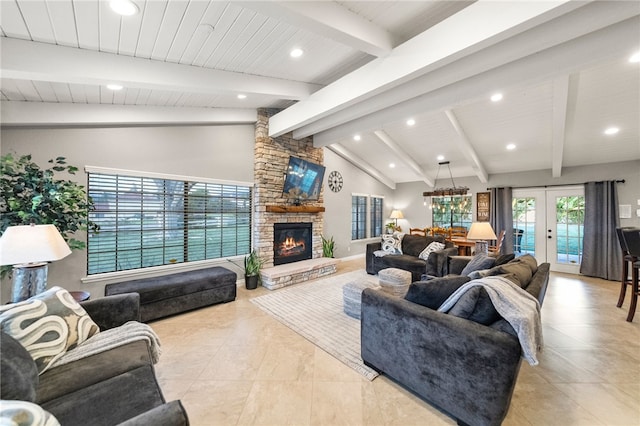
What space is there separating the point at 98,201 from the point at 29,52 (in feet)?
5.91

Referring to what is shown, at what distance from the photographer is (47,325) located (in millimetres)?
1573

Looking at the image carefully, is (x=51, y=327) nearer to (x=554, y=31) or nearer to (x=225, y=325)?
(x=225, y=325)

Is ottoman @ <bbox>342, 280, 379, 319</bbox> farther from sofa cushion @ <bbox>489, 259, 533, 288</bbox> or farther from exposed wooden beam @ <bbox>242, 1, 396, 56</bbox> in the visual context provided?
exposed wooden beam @ <bbox>242, 1, 396, 56</bbox>

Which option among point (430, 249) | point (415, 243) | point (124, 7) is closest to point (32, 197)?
point (124, 7)

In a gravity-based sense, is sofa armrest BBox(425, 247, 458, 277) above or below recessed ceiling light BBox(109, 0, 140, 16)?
below

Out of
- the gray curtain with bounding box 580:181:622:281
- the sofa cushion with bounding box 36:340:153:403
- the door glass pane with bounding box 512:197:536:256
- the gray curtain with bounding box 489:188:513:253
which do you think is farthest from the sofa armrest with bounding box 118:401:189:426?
the door glass pane with bounding box 512:197:536:256

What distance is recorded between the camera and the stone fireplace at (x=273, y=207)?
15.6 ft

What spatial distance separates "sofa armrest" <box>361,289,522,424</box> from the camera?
58.1 inches

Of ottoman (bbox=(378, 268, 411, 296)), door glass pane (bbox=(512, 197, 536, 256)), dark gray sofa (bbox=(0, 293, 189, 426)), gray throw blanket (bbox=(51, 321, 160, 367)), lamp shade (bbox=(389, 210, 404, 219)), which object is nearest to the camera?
dark gray sofa (bbox=(0, 293, 189, 426))

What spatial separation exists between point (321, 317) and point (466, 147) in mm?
4468

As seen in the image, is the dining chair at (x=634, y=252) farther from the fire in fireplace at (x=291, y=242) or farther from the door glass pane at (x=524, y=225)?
the fire in fireplace at (x=291, y=242)

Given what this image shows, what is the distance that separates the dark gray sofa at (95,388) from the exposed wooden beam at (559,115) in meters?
4.39

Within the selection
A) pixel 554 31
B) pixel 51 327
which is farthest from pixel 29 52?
pixel 554 31

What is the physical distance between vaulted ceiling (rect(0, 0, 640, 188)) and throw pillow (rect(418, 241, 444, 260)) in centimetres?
218
